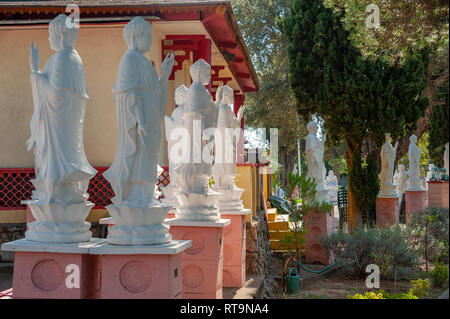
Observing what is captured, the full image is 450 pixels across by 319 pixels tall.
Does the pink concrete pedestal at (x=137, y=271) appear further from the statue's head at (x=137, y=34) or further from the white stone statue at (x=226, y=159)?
the white stone statue at (x=226, y=159)

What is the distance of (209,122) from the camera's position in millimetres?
6273

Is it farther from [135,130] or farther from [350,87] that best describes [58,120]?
[350,87]

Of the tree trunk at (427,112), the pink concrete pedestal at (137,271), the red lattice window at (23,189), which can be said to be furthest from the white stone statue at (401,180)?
the pink concrete pedestal at (137,271)

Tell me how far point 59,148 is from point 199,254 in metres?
2.32

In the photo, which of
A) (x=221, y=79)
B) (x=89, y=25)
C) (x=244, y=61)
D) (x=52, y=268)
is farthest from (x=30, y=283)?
(x=221, y=79)

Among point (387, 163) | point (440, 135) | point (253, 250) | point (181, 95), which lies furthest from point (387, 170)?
point (440, 135)

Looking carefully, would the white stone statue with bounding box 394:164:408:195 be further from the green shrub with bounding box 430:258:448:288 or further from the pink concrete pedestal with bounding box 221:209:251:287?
the green shrub with bounding box 430:258:448:288

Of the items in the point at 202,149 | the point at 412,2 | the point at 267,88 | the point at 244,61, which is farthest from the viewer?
the point at 267,88

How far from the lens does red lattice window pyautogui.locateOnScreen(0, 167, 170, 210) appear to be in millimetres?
9930

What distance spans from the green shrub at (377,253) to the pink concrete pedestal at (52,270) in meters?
6.88

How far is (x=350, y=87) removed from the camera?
46.7 ft

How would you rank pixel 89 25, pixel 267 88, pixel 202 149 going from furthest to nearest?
pixel 267 88 → pixel 89 25 → pixel 202 149
